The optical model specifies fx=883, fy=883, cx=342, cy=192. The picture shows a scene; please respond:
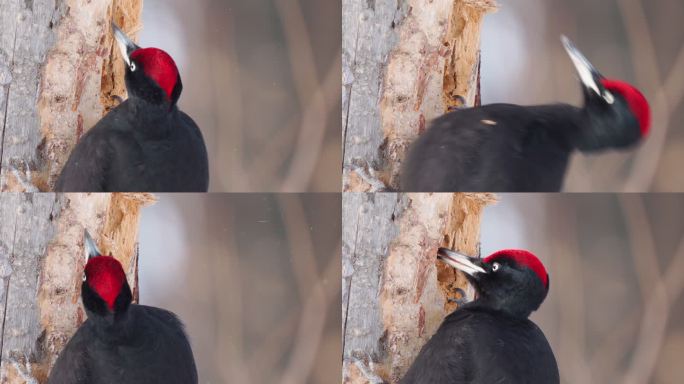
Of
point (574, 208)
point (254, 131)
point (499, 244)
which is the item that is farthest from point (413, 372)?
point (254, 131)

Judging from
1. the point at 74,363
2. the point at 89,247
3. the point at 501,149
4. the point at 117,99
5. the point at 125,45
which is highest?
the point at 125,45

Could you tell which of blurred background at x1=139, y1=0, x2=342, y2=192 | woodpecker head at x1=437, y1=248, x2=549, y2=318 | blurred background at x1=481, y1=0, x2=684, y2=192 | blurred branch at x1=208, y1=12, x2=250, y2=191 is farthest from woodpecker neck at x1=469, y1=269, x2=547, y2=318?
blurred branch at x1=208, y1=12, x2=250, y2=191

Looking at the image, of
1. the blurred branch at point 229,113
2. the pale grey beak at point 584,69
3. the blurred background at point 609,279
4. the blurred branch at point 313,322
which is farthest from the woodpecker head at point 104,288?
the pale grey beak at point 584,69

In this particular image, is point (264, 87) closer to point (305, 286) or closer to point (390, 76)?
point (390, 76)

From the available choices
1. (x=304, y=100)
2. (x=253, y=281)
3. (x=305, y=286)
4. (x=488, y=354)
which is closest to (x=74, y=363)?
(x=253, y=281)

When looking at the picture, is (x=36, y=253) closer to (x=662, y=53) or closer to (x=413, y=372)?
(x=413, y=372)
